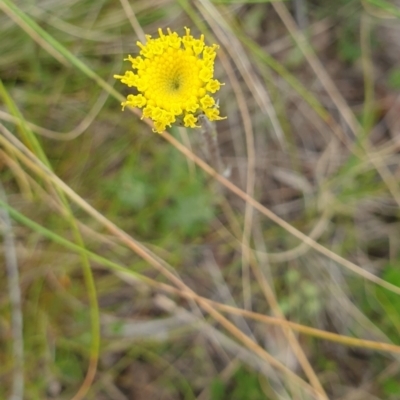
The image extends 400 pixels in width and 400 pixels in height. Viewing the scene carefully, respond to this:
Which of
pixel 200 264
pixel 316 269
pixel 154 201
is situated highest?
pixel 154 201

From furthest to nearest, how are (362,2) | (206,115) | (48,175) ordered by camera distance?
(362,2) < (48,175) < (206,115)

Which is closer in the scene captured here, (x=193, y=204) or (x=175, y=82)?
(x=175, y=82)

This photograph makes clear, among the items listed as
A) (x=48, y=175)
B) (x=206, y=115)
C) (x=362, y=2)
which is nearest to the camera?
(x=206, y=115)

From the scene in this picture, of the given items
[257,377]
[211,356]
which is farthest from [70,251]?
[257,377]

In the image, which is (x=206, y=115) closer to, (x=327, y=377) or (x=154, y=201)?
(x=154, y=201)

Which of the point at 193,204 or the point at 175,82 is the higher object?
the point at 175,82

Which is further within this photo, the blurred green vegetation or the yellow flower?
the blurred green vegetation

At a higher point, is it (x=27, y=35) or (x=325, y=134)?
(x=27, y=35)

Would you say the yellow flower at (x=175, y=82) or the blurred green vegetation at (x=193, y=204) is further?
the blurred green vegetation at (x=193, y=204)
